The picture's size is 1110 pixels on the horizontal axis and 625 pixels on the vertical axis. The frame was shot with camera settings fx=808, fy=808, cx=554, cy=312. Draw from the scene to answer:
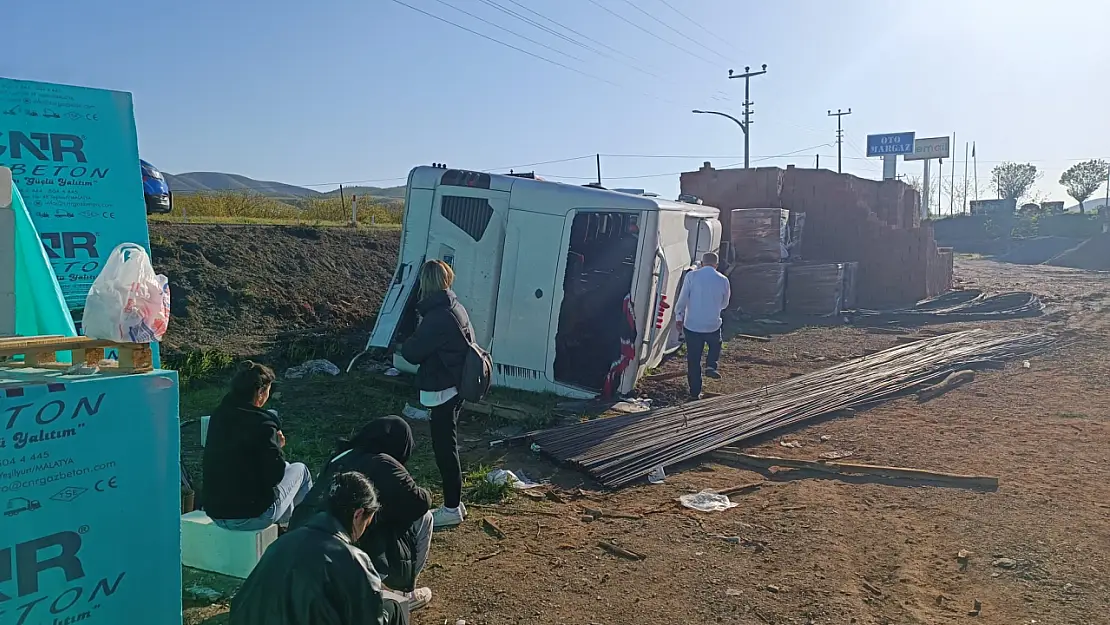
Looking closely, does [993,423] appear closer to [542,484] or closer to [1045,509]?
[1045,509]

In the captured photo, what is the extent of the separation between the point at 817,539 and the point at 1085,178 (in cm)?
8413

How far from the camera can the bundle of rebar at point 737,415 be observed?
698cm

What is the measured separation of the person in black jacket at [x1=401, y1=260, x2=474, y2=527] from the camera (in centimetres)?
536

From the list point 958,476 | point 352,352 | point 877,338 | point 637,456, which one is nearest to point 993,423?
point 958,476

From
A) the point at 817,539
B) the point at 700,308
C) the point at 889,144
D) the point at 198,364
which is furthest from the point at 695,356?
the point at 889,144

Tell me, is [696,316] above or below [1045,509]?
Answer: above

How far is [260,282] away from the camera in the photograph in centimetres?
1280

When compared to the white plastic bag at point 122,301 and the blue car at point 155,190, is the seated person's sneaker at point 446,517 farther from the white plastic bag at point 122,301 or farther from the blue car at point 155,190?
the blue car at point 155,190

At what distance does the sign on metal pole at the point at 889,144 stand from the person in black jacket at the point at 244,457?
231ft

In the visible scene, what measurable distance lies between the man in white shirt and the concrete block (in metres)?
5.89

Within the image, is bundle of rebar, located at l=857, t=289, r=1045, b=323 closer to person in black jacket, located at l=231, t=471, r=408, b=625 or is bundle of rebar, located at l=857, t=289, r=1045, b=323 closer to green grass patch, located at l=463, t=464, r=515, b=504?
green grass patch, located at l=463, t=464, r=515, b=504

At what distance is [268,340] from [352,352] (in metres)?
1.32

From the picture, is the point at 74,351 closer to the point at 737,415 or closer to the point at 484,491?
the point at 484,491

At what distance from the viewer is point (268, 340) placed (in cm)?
1158
